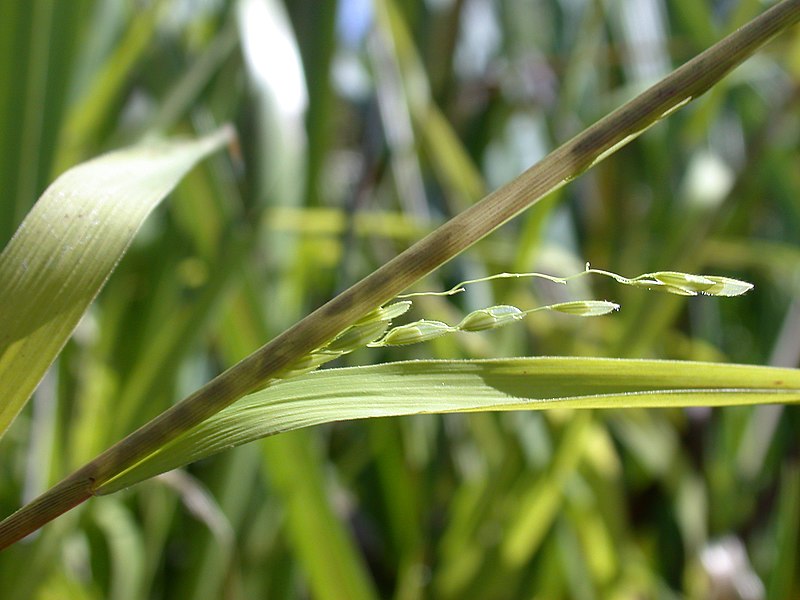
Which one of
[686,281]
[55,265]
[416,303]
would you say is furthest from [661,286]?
[416,303]

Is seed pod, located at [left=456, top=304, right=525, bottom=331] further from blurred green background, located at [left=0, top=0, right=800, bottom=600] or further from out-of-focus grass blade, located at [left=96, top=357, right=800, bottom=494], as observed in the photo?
blurred green background, located at [left=0, top=0, right=800, bottom=600]

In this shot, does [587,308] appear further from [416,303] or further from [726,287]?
[416,303]

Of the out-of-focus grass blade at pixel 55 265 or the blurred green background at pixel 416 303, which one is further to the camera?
the blurred green background at pixel 416 303

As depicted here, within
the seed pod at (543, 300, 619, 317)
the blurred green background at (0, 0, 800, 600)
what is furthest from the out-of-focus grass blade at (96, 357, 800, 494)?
the blurred green background at (0, 0, 800, 600)

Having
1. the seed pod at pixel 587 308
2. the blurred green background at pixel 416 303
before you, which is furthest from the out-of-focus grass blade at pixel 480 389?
the blurred green background at pixel 416 303

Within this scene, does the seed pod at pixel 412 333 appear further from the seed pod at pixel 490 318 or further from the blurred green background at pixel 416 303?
the blurred green background at pixel 416 303
